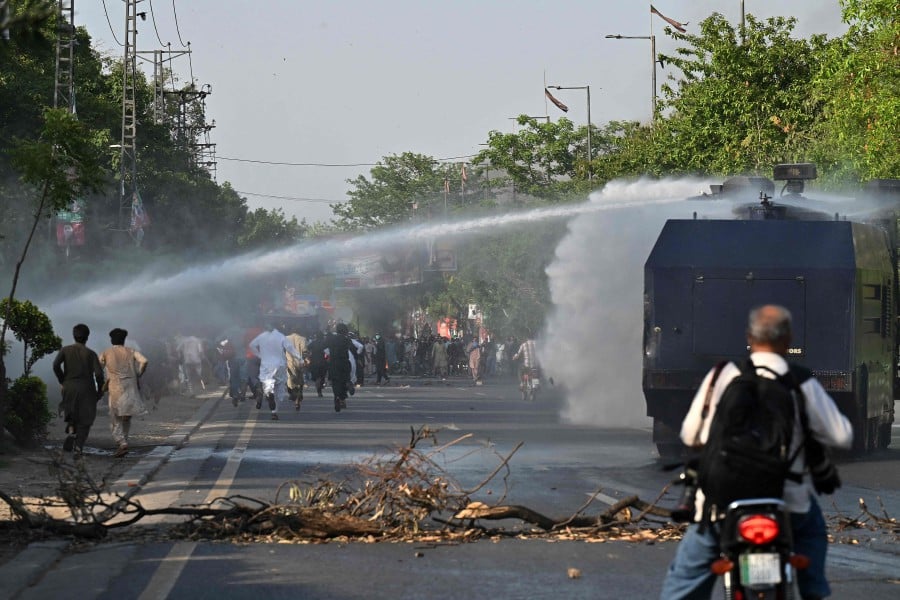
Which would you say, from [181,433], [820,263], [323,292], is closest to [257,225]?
[323,292]

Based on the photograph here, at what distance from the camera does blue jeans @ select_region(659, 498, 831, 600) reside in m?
5.88

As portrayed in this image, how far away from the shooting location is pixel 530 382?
3638cm

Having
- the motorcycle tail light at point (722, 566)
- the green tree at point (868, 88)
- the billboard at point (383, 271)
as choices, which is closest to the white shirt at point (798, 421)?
the motorcycle tail light at point (722, 566)

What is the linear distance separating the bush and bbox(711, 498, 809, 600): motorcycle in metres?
14.2

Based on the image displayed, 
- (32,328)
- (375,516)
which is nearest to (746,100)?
(32,328)

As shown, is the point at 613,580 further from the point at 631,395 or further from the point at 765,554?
the point at 631,395

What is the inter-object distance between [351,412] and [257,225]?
7364cm

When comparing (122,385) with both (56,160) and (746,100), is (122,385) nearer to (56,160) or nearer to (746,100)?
(56,160)

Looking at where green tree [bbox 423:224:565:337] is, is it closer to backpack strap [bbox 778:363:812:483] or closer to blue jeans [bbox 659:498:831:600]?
blue jeans [bbox 659:498:831:600]

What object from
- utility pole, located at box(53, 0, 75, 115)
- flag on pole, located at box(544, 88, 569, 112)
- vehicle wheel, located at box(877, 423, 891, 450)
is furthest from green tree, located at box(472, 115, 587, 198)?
vehicle wheel, located at box(877, 423, 891, 450)

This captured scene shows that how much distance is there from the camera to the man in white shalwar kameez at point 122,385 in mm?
18516

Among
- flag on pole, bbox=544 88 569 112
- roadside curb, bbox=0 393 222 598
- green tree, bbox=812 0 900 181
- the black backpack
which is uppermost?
flag on pole, bbox=544 88 569 112

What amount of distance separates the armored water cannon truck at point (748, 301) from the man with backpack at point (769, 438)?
11.2m

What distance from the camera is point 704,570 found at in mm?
5895
